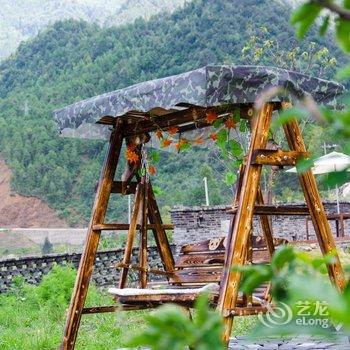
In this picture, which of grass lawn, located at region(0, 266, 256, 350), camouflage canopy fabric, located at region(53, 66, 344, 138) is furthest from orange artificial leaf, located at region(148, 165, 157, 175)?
grass lawn, located at region(0, 266, 256, 350)

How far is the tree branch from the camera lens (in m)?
0.54

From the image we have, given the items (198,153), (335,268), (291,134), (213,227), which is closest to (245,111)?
(291,134)

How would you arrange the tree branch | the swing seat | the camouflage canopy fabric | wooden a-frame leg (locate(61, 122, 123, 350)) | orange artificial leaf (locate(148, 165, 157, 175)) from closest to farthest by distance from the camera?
the tree branch, the camouflage canopy fabric, the swing seat, wooden a-frame leg (locate(61, 122, 123, 350)), orange artificial leaf (locate(148, 165, 157, 175))

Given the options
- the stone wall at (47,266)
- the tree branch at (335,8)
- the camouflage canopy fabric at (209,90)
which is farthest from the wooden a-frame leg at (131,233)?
the stone wall at (47,266)

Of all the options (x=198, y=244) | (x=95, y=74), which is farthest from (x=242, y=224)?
(x=95, y=74)

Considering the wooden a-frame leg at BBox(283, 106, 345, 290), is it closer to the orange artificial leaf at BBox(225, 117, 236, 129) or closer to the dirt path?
the orange artificial leaf at BBox(225, 117, 236, 129)

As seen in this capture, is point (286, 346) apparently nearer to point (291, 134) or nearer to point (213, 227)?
point (291, 134)

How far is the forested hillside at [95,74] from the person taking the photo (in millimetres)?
37281

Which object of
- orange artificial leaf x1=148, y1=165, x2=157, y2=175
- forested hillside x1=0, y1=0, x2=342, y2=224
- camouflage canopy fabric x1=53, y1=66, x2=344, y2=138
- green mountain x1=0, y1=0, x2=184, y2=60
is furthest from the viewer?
green mountain x1=0, y1=0, x2=184, y2=60

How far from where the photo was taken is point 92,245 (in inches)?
165

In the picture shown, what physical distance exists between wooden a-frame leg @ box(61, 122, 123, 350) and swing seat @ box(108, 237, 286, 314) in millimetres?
281

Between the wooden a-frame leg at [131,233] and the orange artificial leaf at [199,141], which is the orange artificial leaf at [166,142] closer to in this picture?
the orange artificial leaf at [199,141]

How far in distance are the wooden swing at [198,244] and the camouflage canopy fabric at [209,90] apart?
0.04 feet

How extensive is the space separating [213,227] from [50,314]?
19.7 feet
